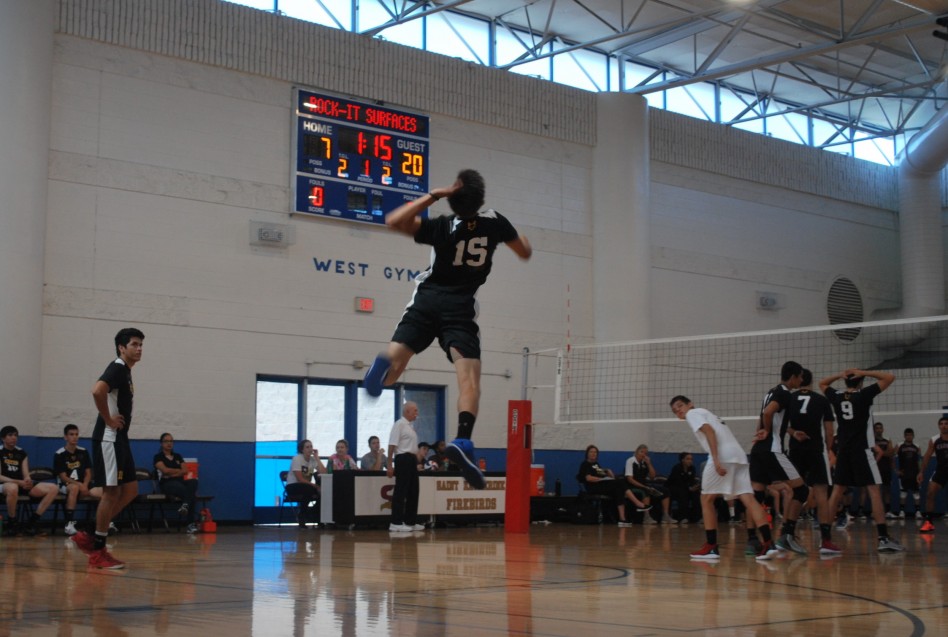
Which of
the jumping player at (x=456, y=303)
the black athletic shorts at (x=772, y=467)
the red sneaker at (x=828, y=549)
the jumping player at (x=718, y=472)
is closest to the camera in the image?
the jumping player at (x=456, y=303)

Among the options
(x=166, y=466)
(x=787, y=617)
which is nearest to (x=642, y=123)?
(x=166, y=466)

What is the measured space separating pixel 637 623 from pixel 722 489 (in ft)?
14.4

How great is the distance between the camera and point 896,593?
6.11m

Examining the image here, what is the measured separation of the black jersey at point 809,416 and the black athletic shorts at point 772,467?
180 mm

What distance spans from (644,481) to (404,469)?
19.2ft

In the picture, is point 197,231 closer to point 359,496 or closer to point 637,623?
point 359,496

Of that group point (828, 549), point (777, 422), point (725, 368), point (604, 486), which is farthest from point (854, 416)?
point (725, 368)

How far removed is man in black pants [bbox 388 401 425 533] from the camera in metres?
13.2

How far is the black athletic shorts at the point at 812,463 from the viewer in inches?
381

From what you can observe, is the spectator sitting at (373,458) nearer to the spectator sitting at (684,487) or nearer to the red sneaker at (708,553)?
the spectator sitting at (684,487)

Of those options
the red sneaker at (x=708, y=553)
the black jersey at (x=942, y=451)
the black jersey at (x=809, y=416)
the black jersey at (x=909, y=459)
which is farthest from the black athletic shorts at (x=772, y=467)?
the black jersey at (x=909, y=459)

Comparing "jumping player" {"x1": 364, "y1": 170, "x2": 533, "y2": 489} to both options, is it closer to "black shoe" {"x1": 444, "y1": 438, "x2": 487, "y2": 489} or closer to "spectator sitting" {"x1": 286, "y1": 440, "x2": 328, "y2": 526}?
"black shoe" {"x1": 444, "y1": 438, "x2": 487, "y2": 489}

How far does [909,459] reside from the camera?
63.4ft

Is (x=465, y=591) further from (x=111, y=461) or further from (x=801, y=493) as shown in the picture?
(x=801, y=493)
